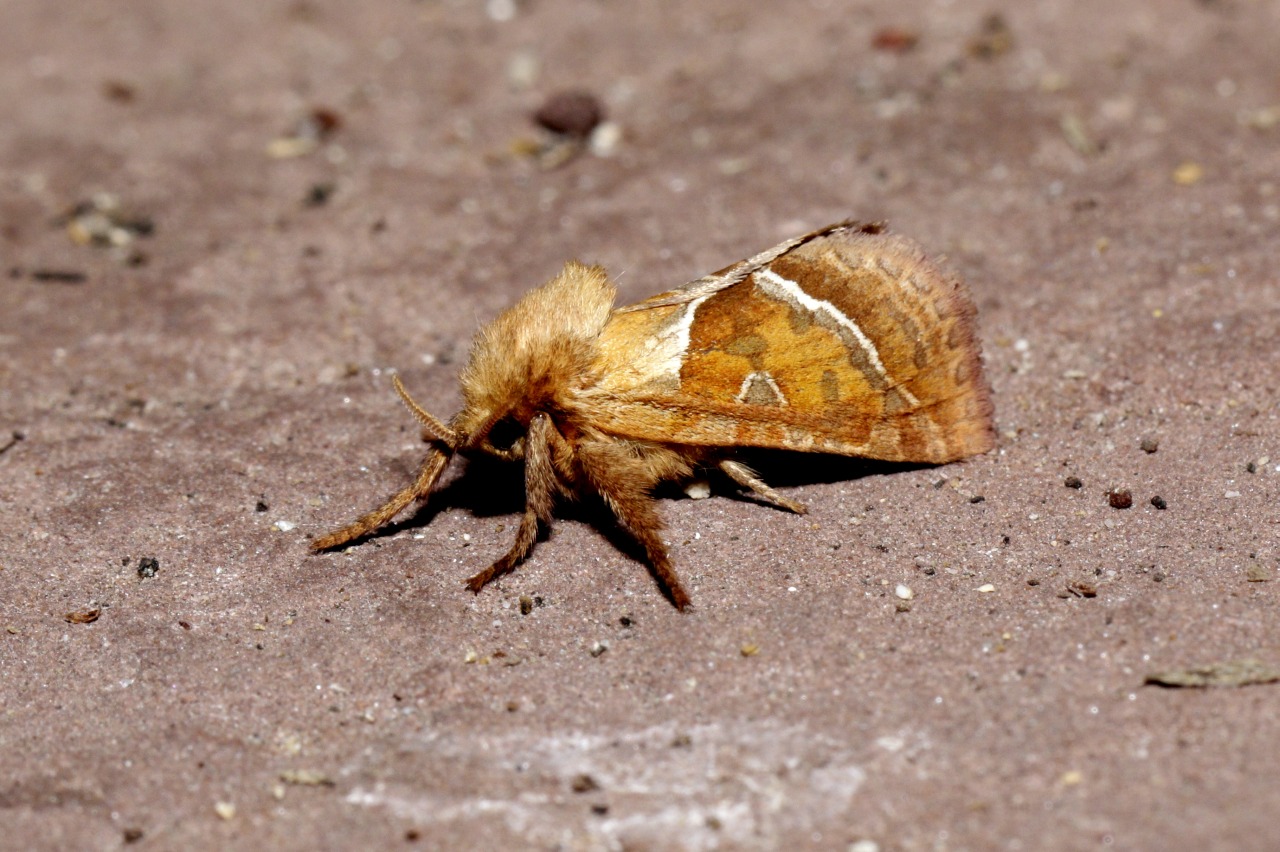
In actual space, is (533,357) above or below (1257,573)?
above

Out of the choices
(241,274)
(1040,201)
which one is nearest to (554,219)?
(241,274)

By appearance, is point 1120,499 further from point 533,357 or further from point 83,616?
point 83,616

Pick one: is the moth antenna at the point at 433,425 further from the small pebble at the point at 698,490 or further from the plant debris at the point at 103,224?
the plant debris at the point at 103,224

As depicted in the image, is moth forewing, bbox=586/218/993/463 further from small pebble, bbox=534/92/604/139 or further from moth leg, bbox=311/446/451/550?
small pebble, bbox=534/92/604/139

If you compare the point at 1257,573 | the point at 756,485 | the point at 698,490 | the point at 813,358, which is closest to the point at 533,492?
the point at 698,490

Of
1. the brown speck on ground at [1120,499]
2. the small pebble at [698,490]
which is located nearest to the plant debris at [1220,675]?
the brown speck on ground at [1120,499]

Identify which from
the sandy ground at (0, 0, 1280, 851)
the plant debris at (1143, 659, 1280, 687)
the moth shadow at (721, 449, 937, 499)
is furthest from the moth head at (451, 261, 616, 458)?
the plant debris at (1143, 659, 1280, 687)
